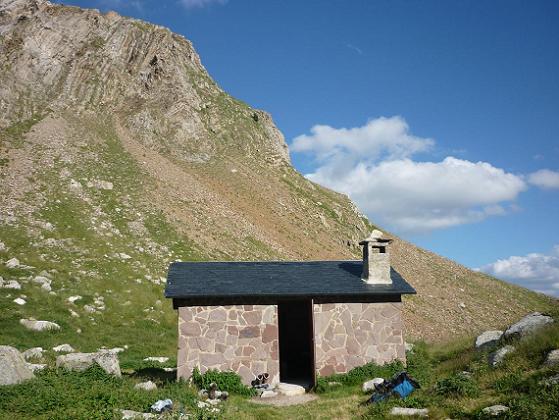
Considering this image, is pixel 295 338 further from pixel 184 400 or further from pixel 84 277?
pixel 84 277

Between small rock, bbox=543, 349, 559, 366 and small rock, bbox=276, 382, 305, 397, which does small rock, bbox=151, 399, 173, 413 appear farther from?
small rock, bbox=543, 349, 559, 366

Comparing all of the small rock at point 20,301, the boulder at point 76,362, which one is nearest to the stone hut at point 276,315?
the boulder at point 76,362

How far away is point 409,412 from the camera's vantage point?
1116cm

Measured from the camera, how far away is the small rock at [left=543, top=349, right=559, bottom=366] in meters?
12.1

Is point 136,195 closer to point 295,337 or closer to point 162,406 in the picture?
point 295,337

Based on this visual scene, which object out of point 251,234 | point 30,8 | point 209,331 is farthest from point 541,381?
point 30,8

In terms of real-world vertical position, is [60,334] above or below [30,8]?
below

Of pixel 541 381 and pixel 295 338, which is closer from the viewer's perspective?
pixel 541 381

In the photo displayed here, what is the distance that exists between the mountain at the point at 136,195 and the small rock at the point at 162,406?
956 cm

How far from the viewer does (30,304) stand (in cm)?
2241

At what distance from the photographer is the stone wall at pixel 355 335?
56.9 feet

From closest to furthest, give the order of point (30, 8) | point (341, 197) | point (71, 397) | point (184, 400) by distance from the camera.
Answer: point (71, 397) → point (184, 400) → point (30, 8) → point (341, 197)

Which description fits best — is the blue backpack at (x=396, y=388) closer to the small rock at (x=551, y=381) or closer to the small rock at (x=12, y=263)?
the small rock at (x=551, y=381)

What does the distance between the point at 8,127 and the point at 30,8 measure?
1914cm
